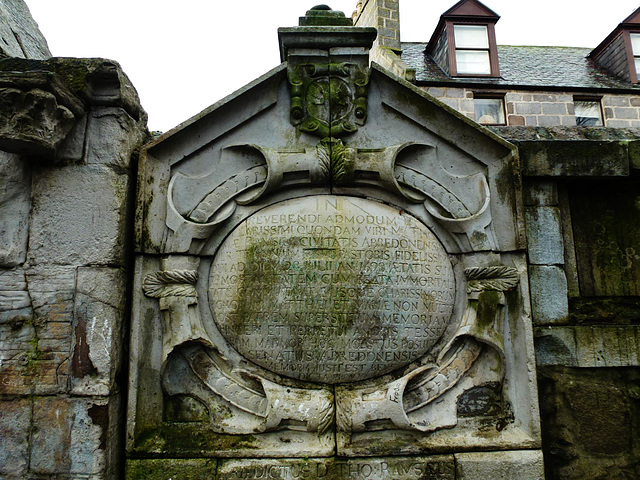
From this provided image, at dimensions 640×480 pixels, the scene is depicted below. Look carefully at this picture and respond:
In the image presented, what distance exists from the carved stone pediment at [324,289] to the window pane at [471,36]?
9.61 m

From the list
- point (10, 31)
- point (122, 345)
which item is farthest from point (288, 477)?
point (10, 31)

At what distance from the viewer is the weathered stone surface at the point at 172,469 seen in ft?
8.41

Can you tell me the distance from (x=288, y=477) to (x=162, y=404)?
2.73 ft

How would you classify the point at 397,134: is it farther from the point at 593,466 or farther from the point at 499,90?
the point at 499,90

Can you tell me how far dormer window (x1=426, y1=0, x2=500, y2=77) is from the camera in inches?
440

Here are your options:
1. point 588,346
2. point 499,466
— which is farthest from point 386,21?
point 499,466

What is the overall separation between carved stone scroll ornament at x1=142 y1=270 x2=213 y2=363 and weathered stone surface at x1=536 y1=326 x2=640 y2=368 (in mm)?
2061

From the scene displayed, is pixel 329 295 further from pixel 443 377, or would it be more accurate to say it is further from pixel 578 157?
pixel 578 157

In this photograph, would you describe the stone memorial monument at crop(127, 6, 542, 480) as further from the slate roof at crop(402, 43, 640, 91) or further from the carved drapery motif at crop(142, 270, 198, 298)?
the slate roof at crop(402, 43, 640, 91)

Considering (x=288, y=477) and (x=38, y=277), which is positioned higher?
(x=38, y=277)

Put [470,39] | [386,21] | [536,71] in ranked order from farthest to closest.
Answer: [386,21]
[536,71]
[470,39]

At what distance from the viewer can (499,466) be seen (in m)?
2.61

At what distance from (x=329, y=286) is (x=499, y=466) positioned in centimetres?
136

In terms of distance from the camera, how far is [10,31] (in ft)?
11.0
